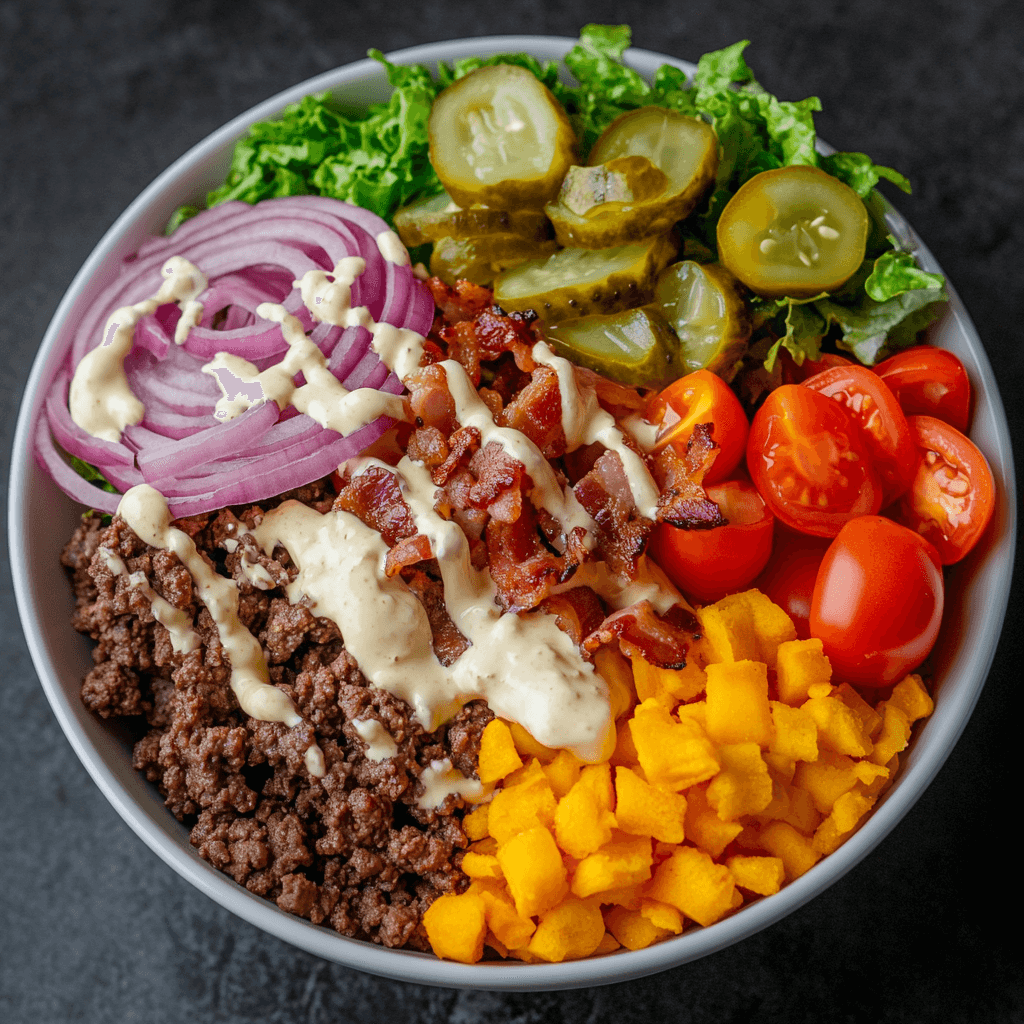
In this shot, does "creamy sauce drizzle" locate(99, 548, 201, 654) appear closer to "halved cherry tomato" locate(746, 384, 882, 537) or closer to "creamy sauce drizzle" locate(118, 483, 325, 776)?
"creamy sauce drizzle" locate(118, 483, 325, 776)

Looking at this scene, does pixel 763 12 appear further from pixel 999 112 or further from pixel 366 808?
pixel 366 808

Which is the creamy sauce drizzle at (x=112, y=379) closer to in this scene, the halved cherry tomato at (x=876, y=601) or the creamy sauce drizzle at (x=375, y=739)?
the creamy sauce drizzle at (x=375, y=739)

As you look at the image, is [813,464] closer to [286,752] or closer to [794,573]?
[794,573]

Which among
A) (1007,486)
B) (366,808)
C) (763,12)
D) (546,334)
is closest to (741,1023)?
(366,808)

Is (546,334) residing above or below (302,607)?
above

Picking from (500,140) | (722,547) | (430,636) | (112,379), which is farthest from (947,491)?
(112,379)

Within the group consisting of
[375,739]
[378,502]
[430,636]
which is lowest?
[375,739]

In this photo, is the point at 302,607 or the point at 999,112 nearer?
the point at 302,607
